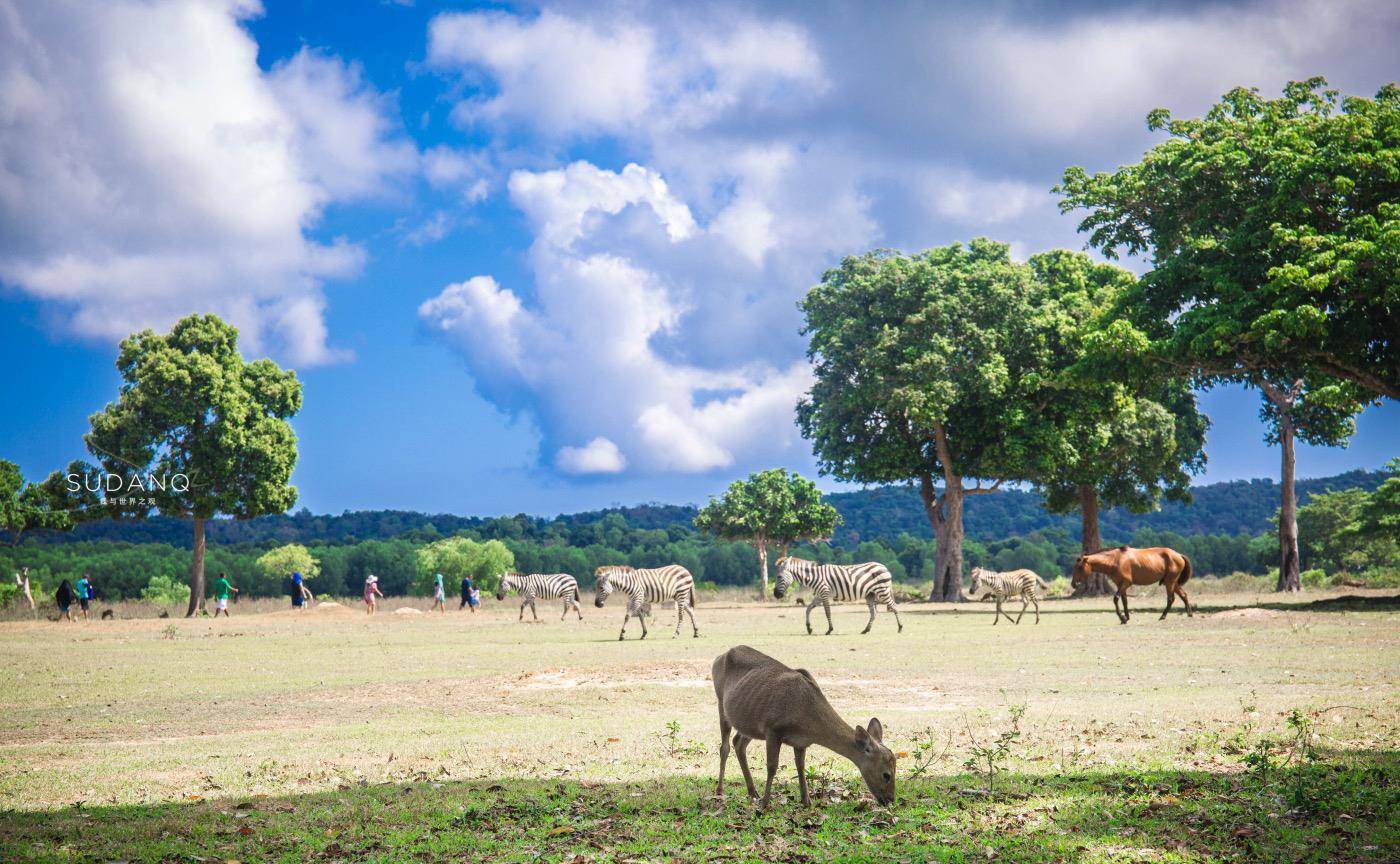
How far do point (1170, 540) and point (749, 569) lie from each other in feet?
163

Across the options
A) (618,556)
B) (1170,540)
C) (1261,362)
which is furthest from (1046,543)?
(1261,362)

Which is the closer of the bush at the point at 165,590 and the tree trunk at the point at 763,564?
the tree trunk at the point at 763,564

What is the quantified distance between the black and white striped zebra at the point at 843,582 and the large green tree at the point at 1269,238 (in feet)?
32.7

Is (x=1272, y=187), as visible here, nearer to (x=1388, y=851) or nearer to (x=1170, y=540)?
(x=1388, y=851)

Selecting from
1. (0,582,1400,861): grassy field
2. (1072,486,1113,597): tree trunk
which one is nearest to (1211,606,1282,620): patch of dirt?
(0,582,1400,861): grassy field

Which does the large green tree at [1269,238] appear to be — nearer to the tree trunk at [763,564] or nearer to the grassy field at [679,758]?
the grassy field at [679,758]

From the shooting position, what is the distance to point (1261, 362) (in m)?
30.5

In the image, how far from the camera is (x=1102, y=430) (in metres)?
47.9

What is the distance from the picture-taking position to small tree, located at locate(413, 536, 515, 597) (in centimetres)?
7588

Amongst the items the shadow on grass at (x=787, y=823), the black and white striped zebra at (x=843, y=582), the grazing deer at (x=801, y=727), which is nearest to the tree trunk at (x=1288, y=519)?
the black and white striped zebra at (x=843, y=582)

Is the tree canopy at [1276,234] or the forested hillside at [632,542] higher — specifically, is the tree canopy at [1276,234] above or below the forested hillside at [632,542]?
above

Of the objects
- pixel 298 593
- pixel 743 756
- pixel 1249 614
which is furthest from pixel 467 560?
pixel 743 756

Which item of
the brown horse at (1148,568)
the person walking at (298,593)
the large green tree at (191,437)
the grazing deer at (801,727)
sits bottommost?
the person walking at (298,593)

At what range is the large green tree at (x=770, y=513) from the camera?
227 ft
